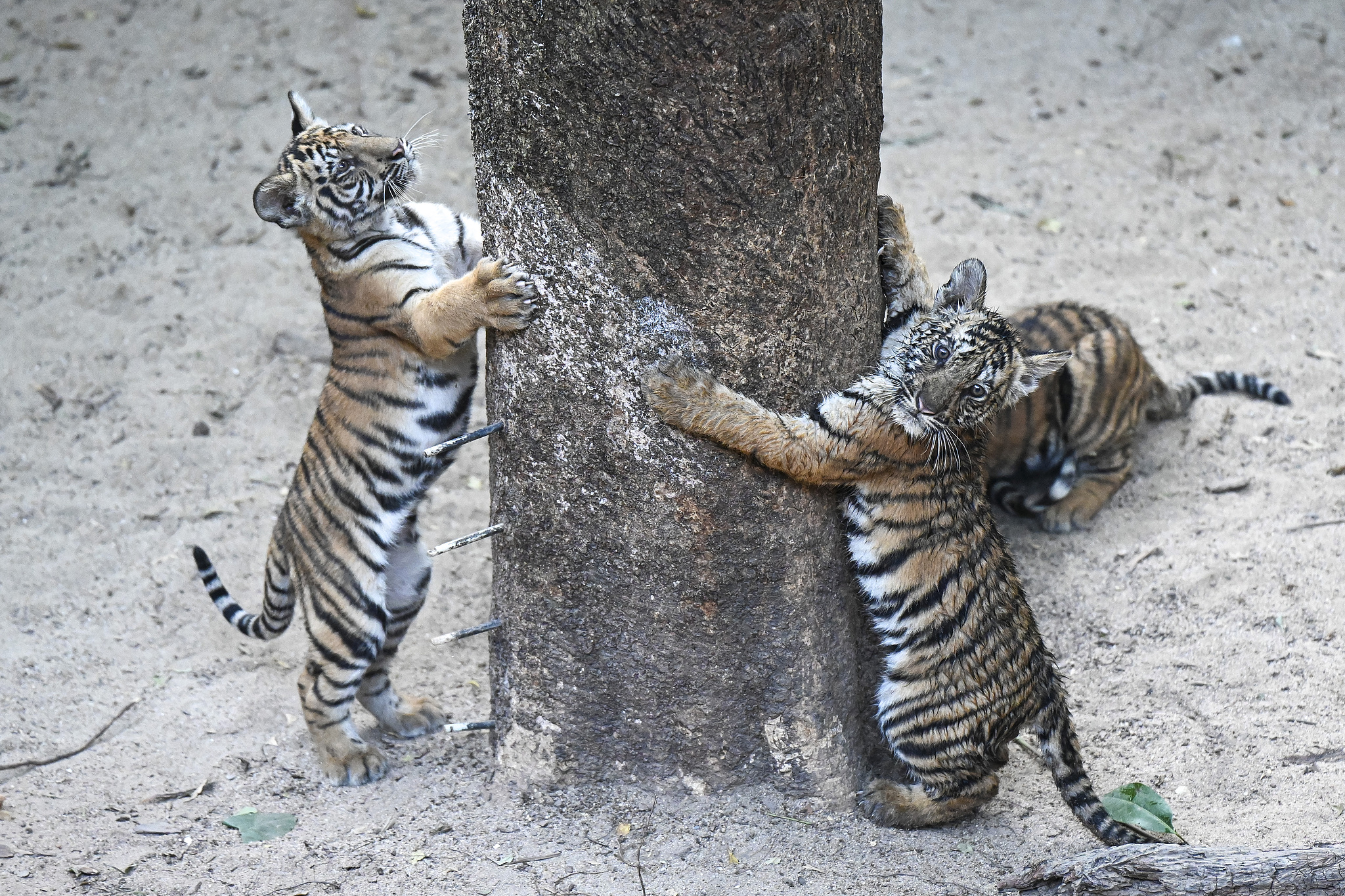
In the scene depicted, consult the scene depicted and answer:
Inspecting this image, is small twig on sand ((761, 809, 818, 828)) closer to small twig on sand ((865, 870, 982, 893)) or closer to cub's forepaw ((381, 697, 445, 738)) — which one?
small twig on sand ((865, 870, 982, 893))

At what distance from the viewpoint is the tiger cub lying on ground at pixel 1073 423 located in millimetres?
4828

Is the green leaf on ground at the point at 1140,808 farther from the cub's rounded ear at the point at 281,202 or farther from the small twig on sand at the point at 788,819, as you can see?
the cub's rounded ear at the point at 281,202

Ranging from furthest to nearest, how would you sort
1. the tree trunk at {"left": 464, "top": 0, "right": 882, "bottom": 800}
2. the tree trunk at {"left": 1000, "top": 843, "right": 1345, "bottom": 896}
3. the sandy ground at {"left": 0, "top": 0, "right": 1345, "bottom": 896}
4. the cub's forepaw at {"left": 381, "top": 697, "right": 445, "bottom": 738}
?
1. the cub's forepaw at {"left": 381, "top": 697, "right": 445, "bottom": 738}
2. the sandy ground at {"left": 0, "top": 0, "right": 1345, "bottom": 896}
3. the tree trunk at {"left": 464, "top": 0, "right": 882, "bottom": 800}
4. the tree trunk at {"left": 1000, "top": 843, "right": 1345, "bottom": 896}

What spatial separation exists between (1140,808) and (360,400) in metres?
2.50

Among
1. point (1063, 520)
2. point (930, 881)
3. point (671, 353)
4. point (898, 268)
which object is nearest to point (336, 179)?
point (671, 353)

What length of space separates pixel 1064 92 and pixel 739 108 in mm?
5582

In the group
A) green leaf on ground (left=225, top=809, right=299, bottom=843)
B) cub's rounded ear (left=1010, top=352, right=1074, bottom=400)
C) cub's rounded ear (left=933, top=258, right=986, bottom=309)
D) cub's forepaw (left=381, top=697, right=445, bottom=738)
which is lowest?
cub's forepaw (left=381, top=697, right=445, bottom=738)

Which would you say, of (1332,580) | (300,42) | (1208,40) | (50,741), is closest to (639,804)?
(50,741)

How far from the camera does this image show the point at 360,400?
3.57 meters

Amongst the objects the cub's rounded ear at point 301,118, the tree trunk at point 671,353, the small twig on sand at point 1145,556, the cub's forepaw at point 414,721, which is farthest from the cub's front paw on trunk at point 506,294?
the small twig on sand at point 1145,556

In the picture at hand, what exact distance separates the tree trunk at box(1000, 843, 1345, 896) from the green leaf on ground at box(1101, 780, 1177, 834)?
686 millimetres

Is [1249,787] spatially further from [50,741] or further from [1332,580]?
[50,741]

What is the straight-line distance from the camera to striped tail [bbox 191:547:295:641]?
386 centimetres

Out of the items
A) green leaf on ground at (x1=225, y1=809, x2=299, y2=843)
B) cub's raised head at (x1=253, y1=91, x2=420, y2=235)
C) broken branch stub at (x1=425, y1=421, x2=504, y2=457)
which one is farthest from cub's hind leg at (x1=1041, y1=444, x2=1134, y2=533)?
green leaf on ground at (x1=225, y1=809, x2=299, y2=843)
